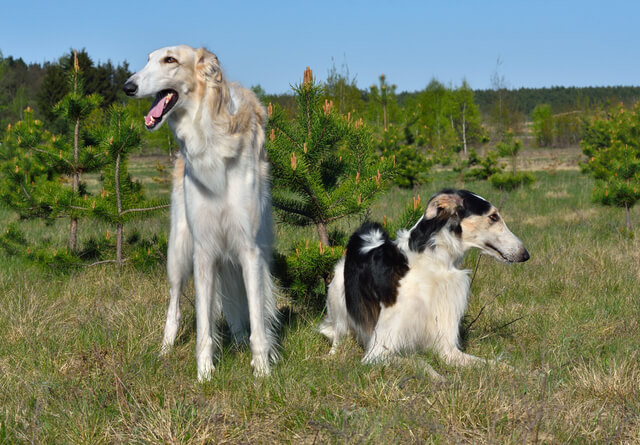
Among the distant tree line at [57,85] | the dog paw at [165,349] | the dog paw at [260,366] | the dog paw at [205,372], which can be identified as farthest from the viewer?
the distant tree line at [57,85]

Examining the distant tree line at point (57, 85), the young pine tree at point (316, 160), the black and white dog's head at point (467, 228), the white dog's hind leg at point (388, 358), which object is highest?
the distant tree line at point (57, 85)

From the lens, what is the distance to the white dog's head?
2.99 metres

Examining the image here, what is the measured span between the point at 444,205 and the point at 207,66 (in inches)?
68.0

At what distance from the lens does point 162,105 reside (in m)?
3.04

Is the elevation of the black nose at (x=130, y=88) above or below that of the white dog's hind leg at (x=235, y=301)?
above

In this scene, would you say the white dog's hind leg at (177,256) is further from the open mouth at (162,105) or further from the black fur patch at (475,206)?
the black fur patch at (475,206)

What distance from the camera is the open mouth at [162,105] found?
3.02 m

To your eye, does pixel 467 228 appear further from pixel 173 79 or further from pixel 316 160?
pixel 173 79

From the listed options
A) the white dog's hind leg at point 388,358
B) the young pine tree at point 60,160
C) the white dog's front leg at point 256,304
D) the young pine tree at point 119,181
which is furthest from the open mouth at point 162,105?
the young pine tree at point 60,160

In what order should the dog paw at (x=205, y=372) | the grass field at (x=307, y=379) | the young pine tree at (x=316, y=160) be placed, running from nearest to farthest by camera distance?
the grass field at (x=307, y=379) < the dog paw at (x=205, y=372) < the young pine tree at (x=316, y=160)

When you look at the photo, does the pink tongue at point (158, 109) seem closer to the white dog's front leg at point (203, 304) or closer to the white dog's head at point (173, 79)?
the white dog's head at point (173, 79)

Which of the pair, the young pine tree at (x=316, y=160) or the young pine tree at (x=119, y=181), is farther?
the young pine tree at (x=119, y=181)

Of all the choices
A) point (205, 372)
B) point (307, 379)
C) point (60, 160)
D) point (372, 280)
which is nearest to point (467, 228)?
point (372, 280)

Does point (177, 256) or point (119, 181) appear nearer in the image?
point (177, 256)
